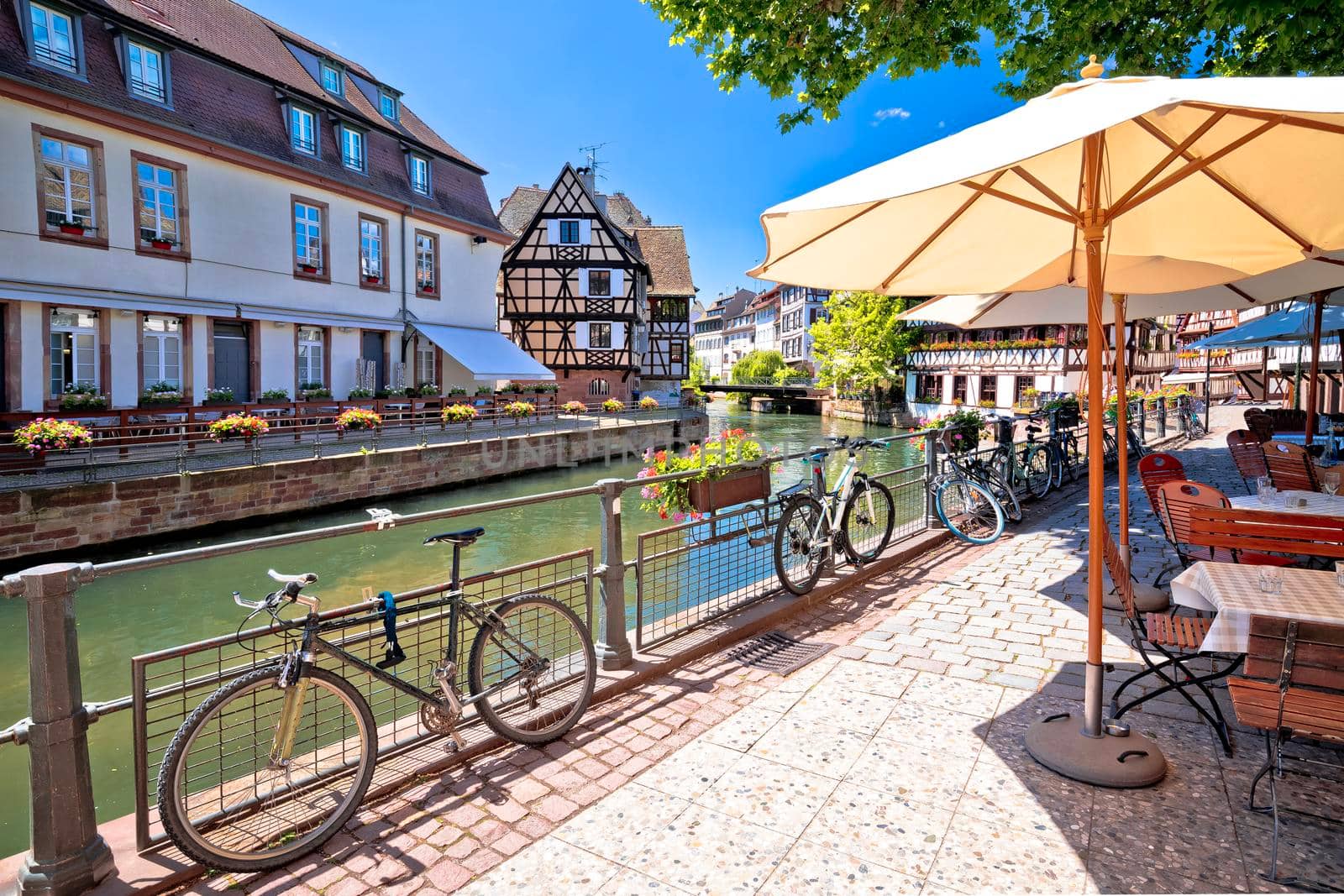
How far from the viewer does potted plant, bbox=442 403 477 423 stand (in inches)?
802

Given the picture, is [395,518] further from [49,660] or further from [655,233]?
[655,233]

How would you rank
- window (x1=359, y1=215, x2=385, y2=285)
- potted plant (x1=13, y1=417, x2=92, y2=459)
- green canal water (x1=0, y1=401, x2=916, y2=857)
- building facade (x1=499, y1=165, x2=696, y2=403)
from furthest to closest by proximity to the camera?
building facade (x1=499, y1=165, x2=696, y2=403), window (x1=359, y1=215, x2=385, y2=285), potted plant (x1=13, y1=417, x2=92, y2=459), green canal water (x1=0, y1=401, x2=916, y2=857)

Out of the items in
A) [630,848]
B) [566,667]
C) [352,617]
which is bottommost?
[630,848]

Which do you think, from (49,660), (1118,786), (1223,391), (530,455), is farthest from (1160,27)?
(1223,391)

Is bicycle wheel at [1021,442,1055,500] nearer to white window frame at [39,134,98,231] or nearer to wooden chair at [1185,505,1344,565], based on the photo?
wooden chair at [1185,505,1344,565]

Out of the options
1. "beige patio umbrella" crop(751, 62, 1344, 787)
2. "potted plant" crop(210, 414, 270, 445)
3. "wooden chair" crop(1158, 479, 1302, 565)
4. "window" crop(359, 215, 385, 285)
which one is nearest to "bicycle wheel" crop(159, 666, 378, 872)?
"beige patio umbrella" crop(751, 62, 1344, 787)

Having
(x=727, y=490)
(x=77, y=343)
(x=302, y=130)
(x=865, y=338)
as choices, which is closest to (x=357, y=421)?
(x=77, y=343)

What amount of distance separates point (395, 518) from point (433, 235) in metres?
23.3

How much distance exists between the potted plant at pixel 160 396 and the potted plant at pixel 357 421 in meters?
3.15

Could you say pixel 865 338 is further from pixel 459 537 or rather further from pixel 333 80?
pixel 459 537

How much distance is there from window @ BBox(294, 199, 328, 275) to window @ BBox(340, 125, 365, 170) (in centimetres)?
197

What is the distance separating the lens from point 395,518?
316cm

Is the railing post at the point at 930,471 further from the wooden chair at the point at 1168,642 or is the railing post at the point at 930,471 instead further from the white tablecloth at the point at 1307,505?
the wooden chair at the point at 1168,642

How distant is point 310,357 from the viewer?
20.2 metres
